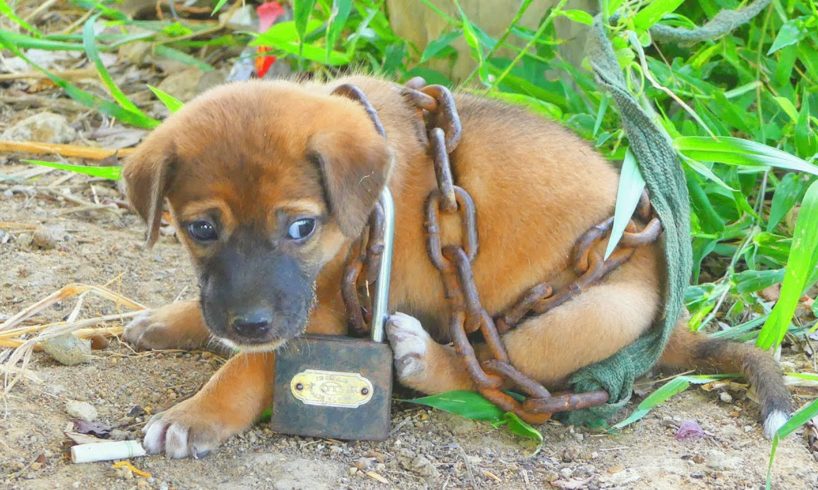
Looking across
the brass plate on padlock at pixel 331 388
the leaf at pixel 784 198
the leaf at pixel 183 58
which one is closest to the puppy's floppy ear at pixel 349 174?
the brass plate on padlock at pixel 331 388

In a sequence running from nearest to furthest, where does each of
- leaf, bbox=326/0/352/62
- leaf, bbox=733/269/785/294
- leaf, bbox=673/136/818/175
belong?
1. leaf, bbox=673/136/818/175
2. leaf, bbox=733/269/785/294
3. leaf, bbox=326/0/352/62

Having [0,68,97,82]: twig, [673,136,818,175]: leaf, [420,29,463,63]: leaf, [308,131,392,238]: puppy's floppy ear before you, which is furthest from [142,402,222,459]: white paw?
[0,68,97,82]: twig

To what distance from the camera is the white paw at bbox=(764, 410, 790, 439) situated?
3324 millimetres

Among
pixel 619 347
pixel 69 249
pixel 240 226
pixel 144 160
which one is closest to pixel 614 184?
pixel 619 347

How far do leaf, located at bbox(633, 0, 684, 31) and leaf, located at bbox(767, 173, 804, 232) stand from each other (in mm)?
921

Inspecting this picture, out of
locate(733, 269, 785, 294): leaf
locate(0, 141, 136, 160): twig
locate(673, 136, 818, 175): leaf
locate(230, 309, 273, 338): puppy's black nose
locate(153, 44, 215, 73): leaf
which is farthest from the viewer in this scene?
locate(153, 44, 215, 73): leaf

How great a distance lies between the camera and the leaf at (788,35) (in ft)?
13.9

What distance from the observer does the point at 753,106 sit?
482 cm

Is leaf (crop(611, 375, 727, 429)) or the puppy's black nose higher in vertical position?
the puppy's black nose

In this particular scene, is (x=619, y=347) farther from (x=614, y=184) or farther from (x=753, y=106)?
(x=753, y=106)

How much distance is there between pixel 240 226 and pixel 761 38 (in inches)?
106

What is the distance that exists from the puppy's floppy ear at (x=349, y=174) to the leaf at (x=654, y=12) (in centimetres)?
126

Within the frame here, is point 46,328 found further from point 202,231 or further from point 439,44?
point 439,44

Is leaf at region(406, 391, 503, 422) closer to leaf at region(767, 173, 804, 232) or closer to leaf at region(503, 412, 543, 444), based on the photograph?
leaf at region(503, 412, 543, 444)
